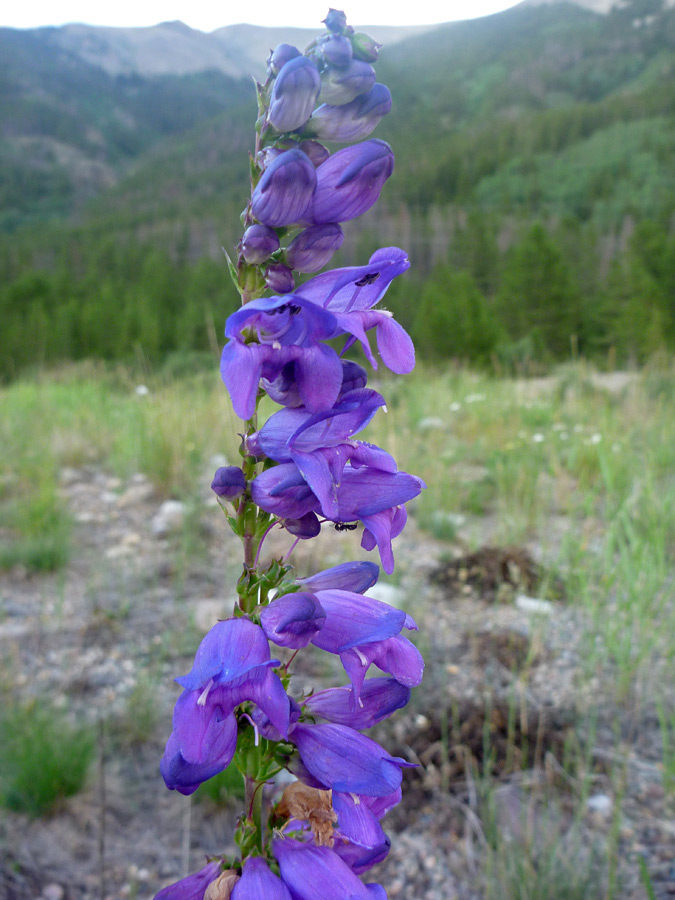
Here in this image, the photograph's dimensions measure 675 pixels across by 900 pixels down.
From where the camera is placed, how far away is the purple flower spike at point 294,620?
909 millimetres

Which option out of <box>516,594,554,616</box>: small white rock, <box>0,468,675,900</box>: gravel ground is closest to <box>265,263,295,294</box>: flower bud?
<box>0,468,675,900</box>: gravel ground

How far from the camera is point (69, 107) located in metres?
180

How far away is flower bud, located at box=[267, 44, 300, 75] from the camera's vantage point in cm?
105

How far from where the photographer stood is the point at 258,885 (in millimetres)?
898

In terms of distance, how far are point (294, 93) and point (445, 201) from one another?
73.0m

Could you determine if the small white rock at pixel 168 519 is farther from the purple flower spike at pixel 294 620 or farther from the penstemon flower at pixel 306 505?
the purple flower spike at pixel 294 620

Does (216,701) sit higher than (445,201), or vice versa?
(445,201)

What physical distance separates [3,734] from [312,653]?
4.48 ft

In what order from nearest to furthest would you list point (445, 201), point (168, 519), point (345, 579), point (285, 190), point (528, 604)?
point (285, 190) < point (345, 579) < point (528, 604) < point (168, 519) < point (445, 201)

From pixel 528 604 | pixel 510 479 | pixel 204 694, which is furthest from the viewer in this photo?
pixel 510 479

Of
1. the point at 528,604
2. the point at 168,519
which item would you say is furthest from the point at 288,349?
the point at 168,519

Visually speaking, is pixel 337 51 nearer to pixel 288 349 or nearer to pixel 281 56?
pixel 281 56

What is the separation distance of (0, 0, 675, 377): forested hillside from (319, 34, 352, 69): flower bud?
2.29ft

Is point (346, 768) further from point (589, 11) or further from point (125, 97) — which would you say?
point (125, 97)
